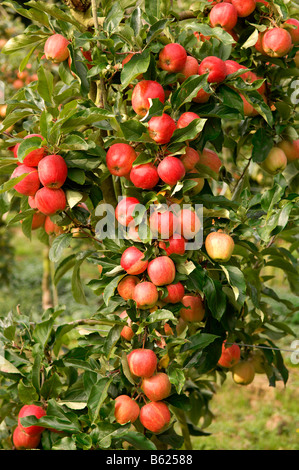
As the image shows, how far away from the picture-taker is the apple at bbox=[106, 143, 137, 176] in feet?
3.15

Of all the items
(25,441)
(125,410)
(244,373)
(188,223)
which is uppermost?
(188,223)

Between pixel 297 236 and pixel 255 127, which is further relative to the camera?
pixel 297 236

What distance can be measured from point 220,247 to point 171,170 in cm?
19

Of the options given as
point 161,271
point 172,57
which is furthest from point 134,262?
point 172,57

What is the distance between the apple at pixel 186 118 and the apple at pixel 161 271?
0.26 meters

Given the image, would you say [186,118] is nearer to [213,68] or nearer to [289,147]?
[213,68]

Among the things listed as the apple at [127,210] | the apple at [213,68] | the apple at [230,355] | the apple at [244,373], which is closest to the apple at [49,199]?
the apple at [127,210]

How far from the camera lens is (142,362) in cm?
93

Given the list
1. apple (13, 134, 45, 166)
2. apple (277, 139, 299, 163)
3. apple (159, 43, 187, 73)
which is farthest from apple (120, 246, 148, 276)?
apple (277, 139, 299, 163)

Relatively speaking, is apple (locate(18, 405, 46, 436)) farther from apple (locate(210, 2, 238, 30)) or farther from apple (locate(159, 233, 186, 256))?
apple (locate(210, 2, 238, 30))
